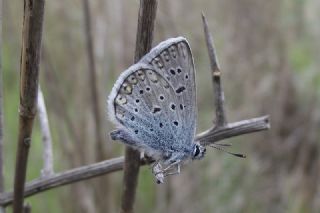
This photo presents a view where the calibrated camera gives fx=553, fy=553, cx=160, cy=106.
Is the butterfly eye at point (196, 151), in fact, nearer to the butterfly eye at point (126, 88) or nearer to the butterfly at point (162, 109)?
the butterfly at point (162, 109)

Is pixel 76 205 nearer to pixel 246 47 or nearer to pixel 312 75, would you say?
pixel 246 47

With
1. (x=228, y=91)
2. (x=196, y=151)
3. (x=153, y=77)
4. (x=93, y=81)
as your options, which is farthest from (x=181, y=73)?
(x=228, y=91)

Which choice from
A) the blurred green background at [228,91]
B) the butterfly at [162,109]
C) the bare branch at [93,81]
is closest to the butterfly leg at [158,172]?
the butterfly at [162,109]

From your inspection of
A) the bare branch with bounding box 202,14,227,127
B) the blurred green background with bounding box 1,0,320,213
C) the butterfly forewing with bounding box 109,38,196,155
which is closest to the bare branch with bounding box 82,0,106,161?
the blurred green background with bounding box 1,0,320,213

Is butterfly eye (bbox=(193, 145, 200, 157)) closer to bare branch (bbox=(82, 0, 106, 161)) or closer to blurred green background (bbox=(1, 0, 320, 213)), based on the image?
bare branch (bbox=(82, 0, 106, 161))

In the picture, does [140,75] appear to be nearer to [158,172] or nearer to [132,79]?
[132,79]

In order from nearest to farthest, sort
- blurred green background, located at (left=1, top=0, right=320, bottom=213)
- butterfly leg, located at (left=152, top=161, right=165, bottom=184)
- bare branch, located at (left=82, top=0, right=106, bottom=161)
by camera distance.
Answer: butterfly leg, located at (left=152, top=161, right=165, bottom=184) < bare branch, located at (left=82, top=0, right=106, bottom=161) < blurred green background, located at (left=1, top=0, right=320, bottom=213)

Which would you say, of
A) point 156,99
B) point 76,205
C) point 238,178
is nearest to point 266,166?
point 238,178
